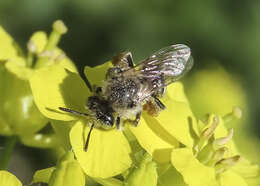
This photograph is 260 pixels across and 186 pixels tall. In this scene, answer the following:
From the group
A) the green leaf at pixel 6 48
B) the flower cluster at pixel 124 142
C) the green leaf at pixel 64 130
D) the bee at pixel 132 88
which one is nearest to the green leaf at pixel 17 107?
the flower cluster at pixel 124 142

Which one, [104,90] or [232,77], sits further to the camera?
[232,77]

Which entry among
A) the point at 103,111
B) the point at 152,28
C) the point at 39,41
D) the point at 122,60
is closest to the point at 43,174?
the point at 103,111

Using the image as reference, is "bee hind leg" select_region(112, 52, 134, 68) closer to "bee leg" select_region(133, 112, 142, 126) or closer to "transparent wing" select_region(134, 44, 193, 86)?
"transparent wing" select_region(134, 44, 193, 86)

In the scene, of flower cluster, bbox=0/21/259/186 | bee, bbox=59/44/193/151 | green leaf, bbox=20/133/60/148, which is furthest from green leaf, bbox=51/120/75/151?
green leaf, bbox=20/133/60/148

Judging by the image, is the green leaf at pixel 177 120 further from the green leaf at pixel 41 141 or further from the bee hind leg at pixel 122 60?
the green leaf at pixel 41 141

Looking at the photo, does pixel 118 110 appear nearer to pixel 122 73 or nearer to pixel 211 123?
pixel 122 73

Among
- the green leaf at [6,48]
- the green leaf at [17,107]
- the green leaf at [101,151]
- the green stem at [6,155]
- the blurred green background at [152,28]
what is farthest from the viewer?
the blurred green background at [152,28]

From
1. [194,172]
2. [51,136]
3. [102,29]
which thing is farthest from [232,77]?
[194,172]
